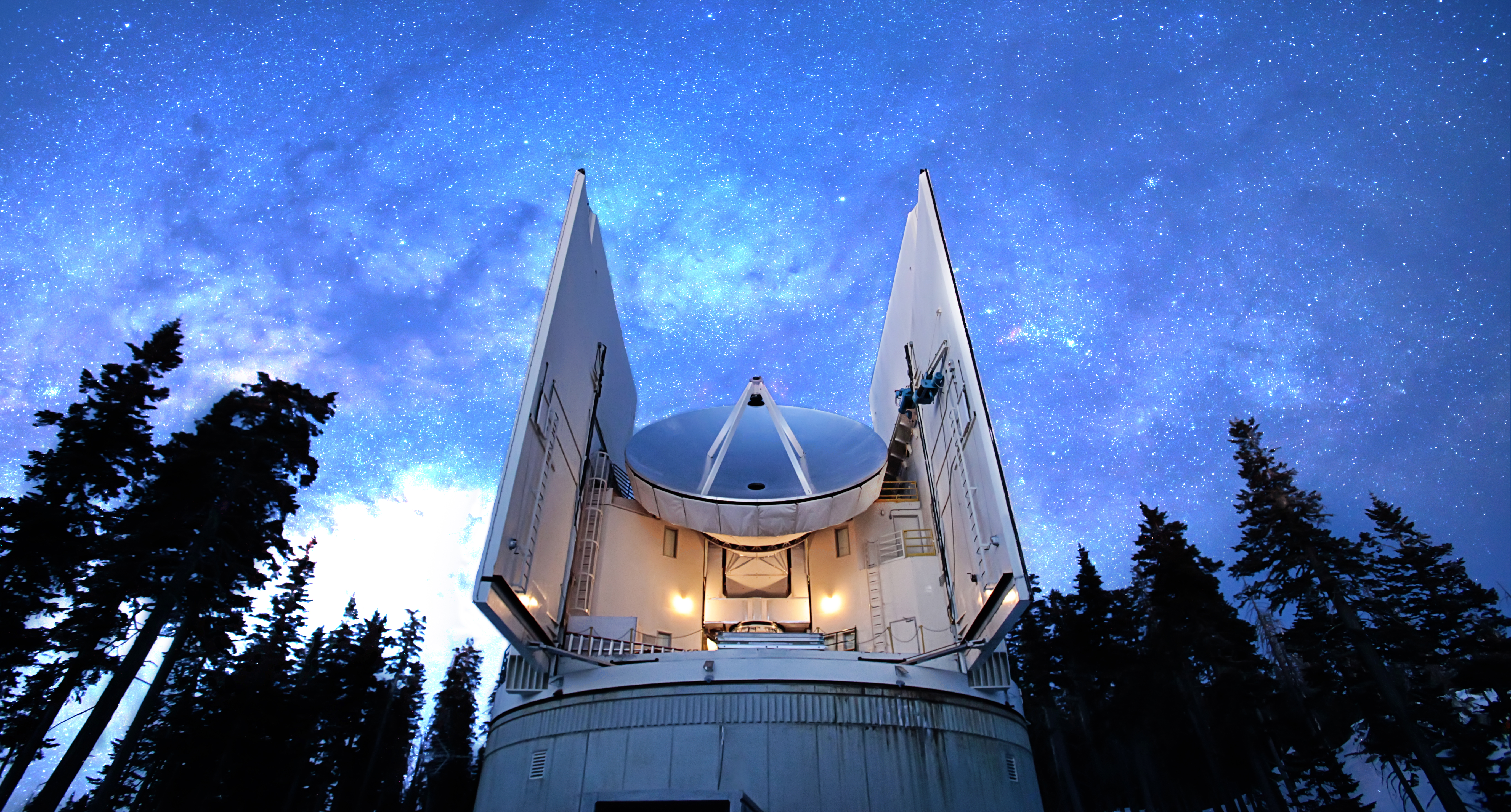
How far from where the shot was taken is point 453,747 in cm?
3938

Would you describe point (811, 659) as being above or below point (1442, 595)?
below

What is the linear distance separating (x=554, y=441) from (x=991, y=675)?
8980 mm

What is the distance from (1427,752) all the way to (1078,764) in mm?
15868

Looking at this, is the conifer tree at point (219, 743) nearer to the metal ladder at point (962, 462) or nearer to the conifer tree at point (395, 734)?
the conifer tree at point (395, 734)

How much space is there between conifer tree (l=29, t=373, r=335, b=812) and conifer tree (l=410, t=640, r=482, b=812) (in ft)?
70.5

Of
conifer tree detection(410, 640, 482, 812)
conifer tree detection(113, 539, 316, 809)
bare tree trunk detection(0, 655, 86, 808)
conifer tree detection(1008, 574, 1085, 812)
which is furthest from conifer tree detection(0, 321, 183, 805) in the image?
conifer tree detection(1008, 574, 1085, 812)

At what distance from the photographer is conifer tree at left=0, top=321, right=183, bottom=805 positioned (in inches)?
569

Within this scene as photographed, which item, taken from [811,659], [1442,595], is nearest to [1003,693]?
[811,659]

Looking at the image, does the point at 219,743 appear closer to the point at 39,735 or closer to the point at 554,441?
the point at 39,735

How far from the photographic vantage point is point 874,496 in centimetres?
1791

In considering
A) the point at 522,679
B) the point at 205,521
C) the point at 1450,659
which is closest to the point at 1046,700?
the point at 1450,659

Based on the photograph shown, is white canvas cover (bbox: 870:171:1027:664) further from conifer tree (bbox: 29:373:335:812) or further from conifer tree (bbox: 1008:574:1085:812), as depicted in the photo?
conifer tree (bbox: 29:373:335:812)

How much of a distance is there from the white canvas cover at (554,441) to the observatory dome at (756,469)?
1.98 meters

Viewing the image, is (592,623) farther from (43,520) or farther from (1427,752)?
(1427,752)
